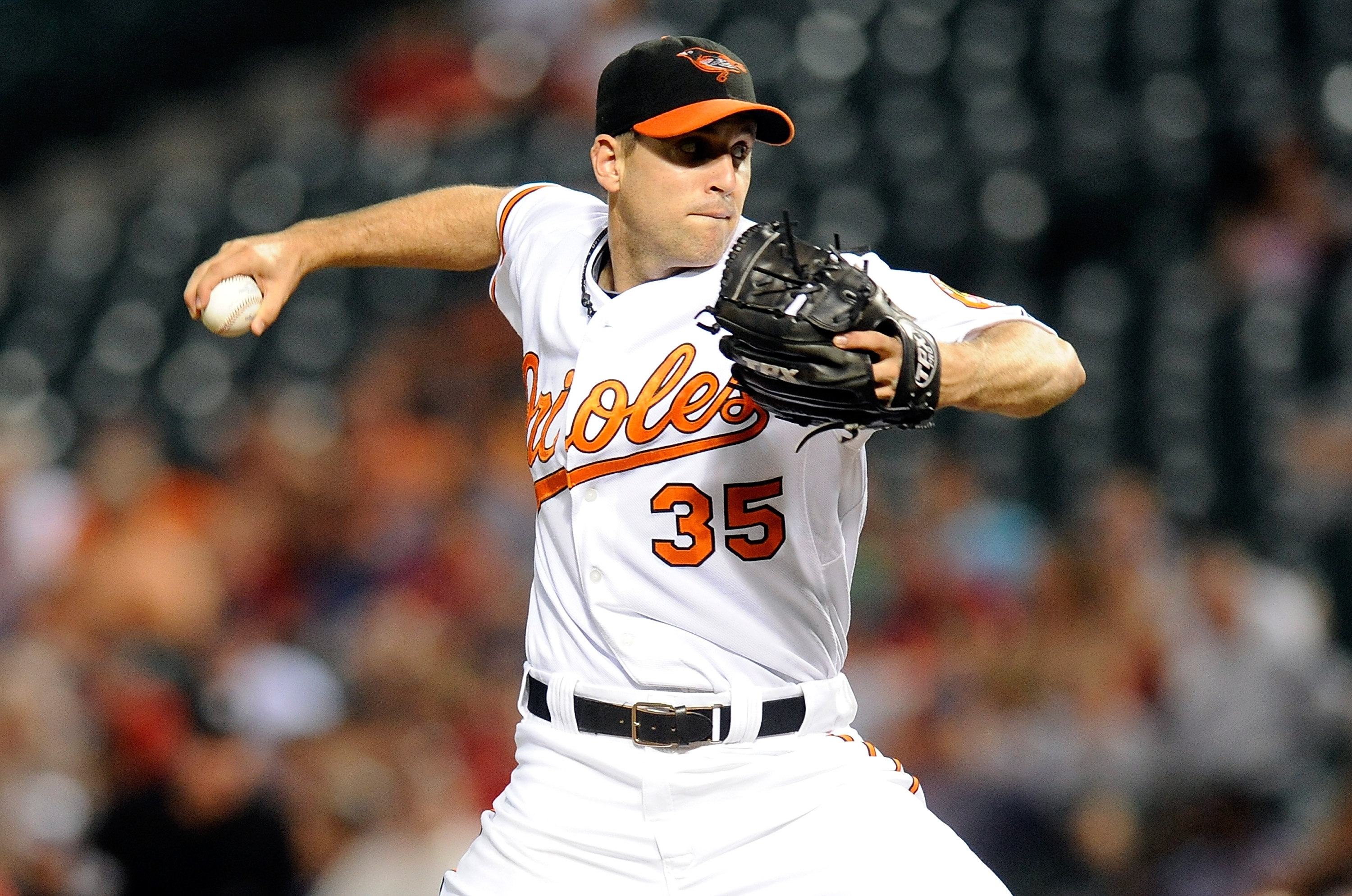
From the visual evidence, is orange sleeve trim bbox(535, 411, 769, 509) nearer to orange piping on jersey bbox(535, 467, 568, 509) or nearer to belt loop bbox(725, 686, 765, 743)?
orange piping on jersey bbox(535, 467, 568, 509)

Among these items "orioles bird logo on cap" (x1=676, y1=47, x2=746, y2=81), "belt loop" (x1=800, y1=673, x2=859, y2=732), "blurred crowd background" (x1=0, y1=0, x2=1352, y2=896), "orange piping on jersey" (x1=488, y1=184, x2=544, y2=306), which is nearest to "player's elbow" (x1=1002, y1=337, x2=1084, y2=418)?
"belt loop" (x1=800, y1=673, x2=859, y2=732)

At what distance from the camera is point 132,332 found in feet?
23.1

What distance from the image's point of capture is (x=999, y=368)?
2080mm

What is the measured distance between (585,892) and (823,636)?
496 mm

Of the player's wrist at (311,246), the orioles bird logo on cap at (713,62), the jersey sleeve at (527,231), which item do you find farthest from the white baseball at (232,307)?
the orioles bird logo on cap at (713,62)

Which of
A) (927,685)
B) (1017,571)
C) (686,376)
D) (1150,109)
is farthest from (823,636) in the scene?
(1150,109)

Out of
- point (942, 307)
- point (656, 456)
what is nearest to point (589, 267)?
point (656, 456)

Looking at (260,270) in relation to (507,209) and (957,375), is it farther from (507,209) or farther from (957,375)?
(957,375)

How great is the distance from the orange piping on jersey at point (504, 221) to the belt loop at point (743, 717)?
0.92 meters

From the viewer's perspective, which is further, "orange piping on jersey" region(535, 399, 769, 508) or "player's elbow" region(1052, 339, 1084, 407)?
"orange piping on jersey" region(535, 399, 769, 508)

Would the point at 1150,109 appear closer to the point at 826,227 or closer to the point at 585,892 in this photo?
the point at 826,227

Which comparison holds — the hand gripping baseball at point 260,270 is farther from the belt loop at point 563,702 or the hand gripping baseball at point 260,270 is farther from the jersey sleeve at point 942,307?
the jersey sleeve at point 942,307

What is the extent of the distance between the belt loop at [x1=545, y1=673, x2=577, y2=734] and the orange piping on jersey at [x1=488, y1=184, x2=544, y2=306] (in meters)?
0.79

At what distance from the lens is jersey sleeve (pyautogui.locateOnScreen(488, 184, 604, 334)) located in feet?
8.85
